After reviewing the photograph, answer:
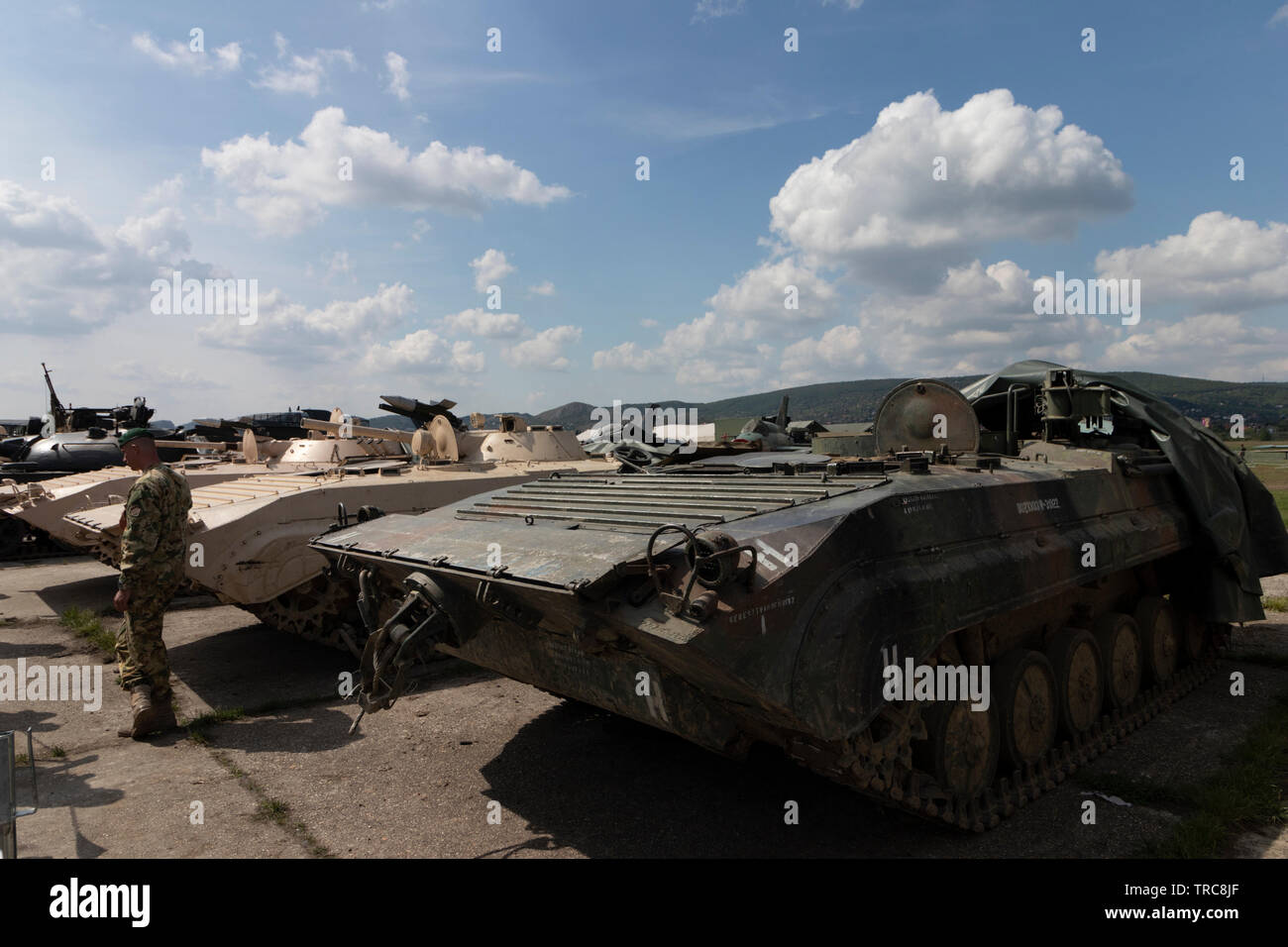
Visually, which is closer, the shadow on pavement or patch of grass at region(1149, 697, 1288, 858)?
patch of grass at region(1149, 697, 1288, 858)

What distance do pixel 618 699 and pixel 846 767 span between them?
3.49 ft

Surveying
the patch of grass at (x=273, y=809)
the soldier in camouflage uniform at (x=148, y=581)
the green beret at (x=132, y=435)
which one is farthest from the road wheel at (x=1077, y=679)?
the green beret at (x=132, y=435)

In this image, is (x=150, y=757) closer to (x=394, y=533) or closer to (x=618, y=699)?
(x=394, y=533)

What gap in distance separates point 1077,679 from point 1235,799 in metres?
1.10

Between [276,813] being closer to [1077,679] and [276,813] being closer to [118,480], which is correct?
[1077,679]

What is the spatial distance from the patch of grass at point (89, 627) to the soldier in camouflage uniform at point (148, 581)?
267 centimetres

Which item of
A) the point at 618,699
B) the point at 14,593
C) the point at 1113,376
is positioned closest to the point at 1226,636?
the point at 1113,376

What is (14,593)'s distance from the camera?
475 inches

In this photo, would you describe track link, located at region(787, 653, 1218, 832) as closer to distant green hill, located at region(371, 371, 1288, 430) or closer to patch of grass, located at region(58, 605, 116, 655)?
patch of grass, located at region(58, 605, 116, 655)

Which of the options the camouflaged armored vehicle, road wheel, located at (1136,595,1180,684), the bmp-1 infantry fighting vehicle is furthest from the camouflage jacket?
road wheel, located at (1136,595,1180,684)

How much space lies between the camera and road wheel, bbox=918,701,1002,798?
421 centimetres

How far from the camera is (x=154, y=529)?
628 centimetres

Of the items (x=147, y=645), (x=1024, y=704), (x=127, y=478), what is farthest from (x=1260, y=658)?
(x=127, y=478)

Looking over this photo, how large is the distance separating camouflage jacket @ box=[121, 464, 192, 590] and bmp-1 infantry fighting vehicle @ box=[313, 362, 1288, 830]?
1.50 metres
